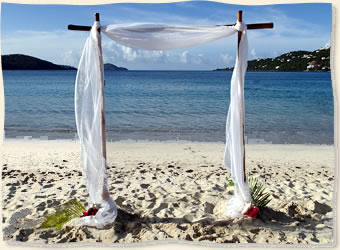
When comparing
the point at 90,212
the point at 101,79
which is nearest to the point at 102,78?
the point at 101,79

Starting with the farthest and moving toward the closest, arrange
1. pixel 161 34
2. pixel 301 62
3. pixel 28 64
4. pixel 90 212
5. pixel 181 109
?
pixel 28 64
pixel 181 109
pixel 301 62
pixel 90 212
pixel 161 34

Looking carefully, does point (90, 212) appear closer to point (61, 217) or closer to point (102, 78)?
point (61, 217)

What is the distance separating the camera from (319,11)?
16.1m

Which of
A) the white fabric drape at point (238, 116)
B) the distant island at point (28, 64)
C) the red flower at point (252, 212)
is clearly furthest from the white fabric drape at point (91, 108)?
the distant island at point (28, 64)

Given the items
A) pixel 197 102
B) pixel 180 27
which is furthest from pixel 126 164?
pixel 197 102

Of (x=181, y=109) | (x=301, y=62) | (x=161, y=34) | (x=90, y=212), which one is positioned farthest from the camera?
(x=181, y=109)

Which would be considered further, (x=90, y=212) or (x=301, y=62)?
(x=301, y=62)

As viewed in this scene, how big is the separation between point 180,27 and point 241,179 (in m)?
1.60

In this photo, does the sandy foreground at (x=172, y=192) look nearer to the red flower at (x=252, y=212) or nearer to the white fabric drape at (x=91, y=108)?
the red flower at (x=252, y=212)

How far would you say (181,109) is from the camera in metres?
15.7

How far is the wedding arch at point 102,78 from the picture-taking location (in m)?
3.70

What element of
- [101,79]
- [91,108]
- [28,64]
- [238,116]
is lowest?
[238,116]

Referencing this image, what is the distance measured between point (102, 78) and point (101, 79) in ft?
0.05

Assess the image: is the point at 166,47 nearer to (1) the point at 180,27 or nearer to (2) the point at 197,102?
(1) the point at 180,27
